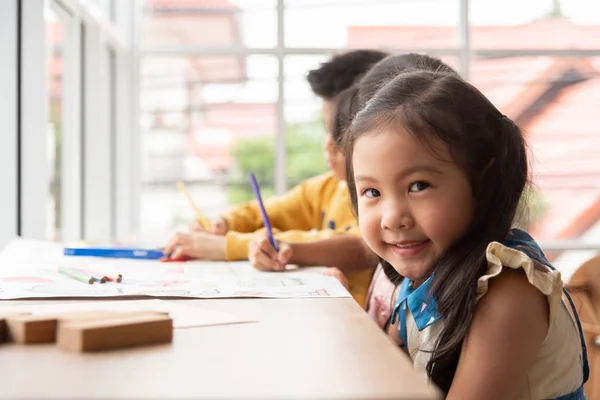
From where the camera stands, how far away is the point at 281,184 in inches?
126

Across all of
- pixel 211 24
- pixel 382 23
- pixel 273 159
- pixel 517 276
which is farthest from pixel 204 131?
pixel 517 276

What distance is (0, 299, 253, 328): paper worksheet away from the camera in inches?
27.1

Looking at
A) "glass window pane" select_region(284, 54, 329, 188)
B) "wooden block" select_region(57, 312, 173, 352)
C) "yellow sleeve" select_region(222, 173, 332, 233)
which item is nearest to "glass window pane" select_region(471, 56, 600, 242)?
"glass window pane" select_region(284, 54, 329, 188)

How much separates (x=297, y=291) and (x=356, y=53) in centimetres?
100

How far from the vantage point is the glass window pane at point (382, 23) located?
3.24m

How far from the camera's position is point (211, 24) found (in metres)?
3.21

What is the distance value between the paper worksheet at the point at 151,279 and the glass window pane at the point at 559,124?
2.35m

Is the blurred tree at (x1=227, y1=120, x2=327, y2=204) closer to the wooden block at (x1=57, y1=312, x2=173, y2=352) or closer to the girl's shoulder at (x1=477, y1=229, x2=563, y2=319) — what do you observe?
the girl's shoulder at (x1=477, y1=229, x2=563, y2=319)

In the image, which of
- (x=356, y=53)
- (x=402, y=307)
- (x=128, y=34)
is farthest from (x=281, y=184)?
(x=402, y=307)

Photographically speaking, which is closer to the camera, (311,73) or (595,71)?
(311,73)

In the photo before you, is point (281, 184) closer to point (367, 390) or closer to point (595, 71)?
point (595, 71)

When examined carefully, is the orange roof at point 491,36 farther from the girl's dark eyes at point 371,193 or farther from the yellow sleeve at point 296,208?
the girl's dark eyes at point 371,193

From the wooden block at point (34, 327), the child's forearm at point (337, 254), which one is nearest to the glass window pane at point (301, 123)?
the child's forearm at point (337, 254)

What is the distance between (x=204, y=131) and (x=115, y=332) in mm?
2727
